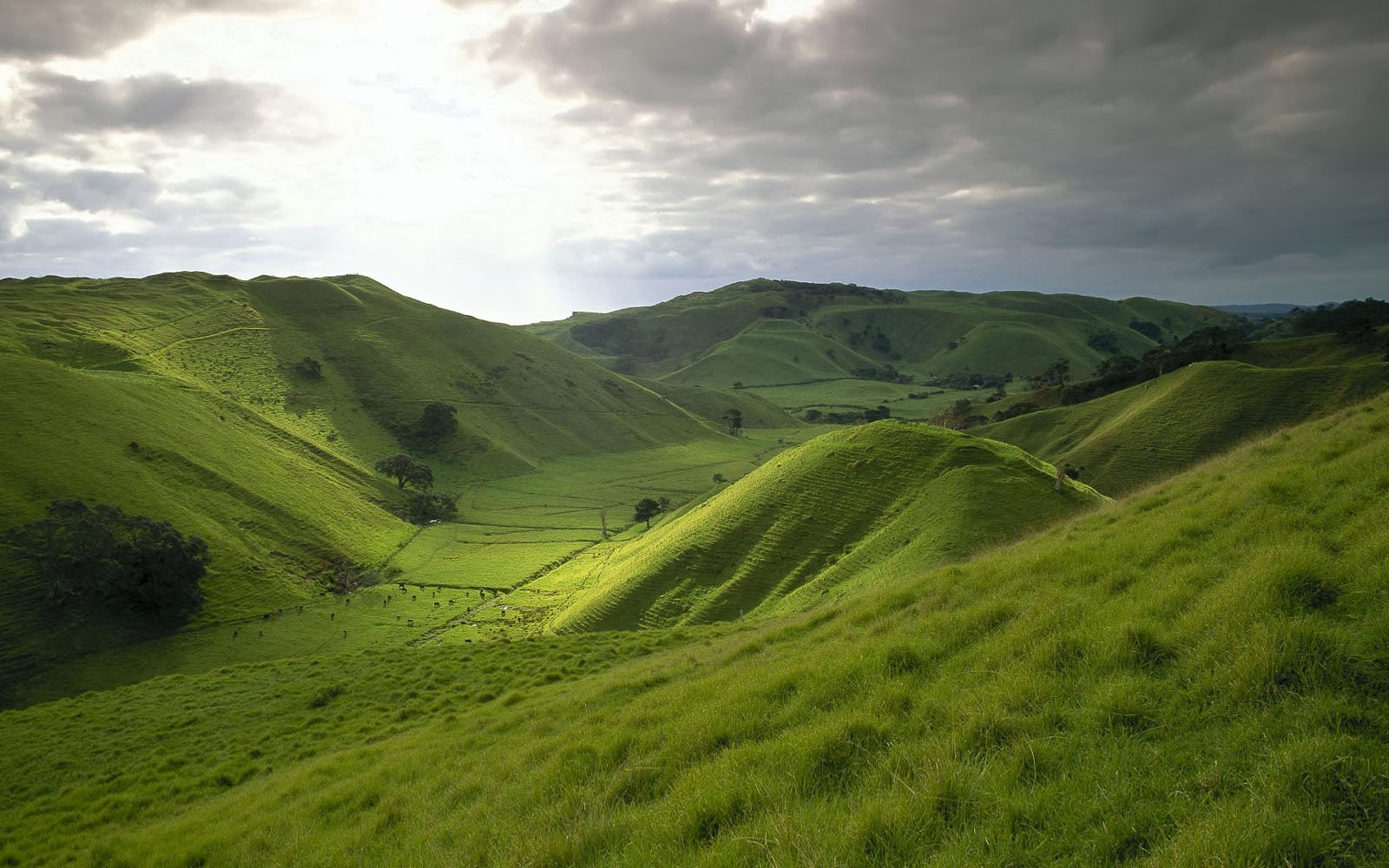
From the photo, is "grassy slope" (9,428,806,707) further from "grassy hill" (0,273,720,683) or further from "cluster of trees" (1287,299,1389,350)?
"cluster of trees" (1287,299,1389,350)

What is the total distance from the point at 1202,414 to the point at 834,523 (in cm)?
6117

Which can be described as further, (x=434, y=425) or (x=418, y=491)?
(x=434, y=425)

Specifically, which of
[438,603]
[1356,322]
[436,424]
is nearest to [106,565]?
[438,603]

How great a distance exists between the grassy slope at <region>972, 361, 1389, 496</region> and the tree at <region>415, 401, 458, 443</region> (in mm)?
113903

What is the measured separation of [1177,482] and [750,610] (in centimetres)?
2268

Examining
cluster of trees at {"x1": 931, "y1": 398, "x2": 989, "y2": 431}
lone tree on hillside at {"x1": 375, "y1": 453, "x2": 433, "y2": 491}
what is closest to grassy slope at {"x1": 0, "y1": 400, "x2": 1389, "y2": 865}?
lone tree on hillside at {"x1": 375, "y1": 453, "x2": 433, "y2": 491}

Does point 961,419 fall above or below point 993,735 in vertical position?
below

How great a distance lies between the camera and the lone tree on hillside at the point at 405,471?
366 feet

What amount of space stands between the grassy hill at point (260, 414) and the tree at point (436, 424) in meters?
2.32

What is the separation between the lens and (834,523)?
131 ft

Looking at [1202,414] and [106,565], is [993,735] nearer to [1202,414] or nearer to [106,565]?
[106,565]

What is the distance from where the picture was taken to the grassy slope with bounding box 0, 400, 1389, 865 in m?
6.00

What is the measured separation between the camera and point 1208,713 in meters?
7.01

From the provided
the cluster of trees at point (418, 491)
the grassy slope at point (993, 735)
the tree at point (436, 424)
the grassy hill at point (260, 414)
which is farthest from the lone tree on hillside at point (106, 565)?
the tree at point (436, 424)
